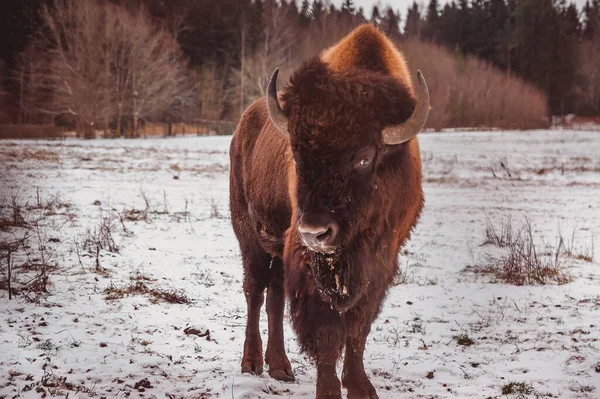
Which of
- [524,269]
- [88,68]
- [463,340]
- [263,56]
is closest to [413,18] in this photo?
[263,56]

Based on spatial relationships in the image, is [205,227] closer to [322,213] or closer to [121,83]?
[322,213]

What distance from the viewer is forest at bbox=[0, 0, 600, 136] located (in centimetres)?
2983

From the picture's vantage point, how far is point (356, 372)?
3797 millimetres

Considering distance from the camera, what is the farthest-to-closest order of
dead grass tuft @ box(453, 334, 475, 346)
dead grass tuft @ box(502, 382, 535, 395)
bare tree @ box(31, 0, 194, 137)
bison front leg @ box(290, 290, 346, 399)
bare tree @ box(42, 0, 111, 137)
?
bare tree @ box(31, 0, 194, 137) < bare tree @ box(42, 0, 111, 137) < dead grass tuft @ box(453, 334, 475, 346) < dead grass tuft @ box(502, 382, 535, 395) < bison front leg @ box(290, 290, 346, 399)

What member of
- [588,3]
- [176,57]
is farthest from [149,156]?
[588,3]

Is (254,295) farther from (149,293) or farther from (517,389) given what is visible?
(517,389)

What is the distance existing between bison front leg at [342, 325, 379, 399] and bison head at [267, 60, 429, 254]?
838 millimetres

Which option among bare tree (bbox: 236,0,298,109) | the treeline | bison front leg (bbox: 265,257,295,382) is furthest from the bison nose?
the treeline

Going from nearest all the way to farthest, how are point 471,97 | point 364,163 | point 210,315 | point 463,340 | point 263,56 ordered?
point 364,163
point 463,340
point 210,315
point 263,56
point 471,97

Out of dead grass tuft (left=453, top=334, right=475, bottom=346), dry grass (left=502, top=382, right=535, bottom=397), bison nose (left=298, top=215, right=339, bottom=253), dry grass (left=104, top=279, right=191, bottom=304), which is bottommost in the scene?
dead grass tuft (left=453, top=334, right=475, bottom=346)

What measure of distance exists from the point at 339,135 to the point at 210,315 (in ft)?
9.94

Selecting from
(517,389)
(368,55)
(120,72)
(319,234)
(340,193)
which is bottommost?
(517,389)

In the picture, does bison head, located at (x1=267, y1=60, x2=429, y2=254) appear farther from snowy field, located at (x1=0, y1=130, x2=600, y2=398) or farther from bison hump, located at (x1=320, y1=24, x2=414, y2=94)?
snowy field, located at (x1=0, y1=130, x2=600, y2=398)

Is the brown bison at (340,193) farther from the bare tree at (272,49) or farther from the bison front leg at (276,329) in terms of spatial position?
the bare tree at (272,49)
